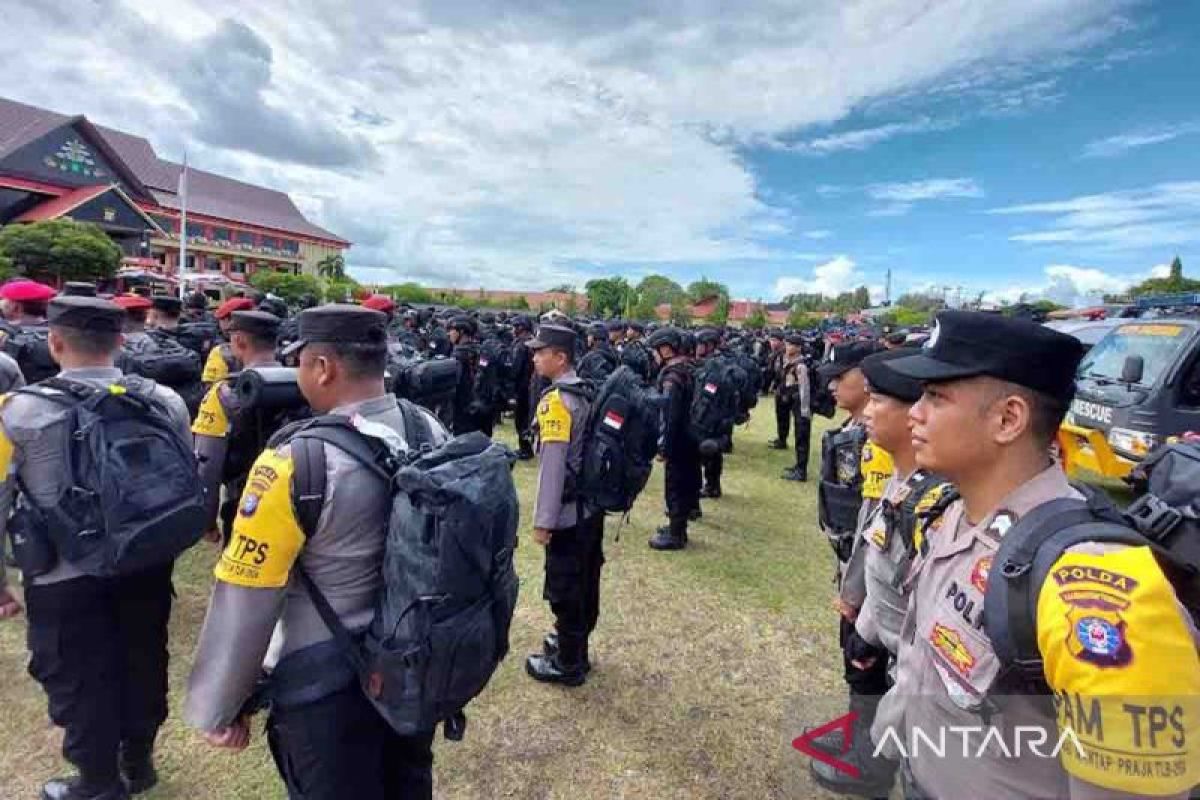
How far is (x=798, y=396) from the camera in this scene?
10156 millimetres

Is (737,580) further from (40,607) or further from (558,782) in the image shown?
(40,607)

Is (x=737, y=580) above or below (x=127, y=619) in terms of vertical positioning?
below

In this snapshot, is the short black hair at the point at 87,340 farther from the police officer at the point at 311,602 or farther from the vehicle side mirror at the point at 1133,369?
the vehicle side mirror at the point at 1133,369

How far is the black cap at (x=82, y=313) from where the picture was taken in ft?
8.61

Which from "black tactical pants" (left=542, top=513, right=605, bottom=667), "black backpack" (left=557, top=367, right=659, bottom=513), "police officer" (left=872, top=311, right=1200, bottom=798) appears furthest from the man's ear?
"black tactical pants" (left=542, top=513, right=605, bottom=667)

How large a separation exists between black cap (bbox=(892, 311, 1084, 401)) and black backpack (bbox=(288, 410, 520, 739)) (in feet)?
3.93

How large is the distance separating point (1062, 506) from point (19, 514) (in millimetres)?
3515

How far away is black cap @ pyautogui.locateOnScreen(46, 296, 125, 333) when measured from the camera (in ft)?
8.61

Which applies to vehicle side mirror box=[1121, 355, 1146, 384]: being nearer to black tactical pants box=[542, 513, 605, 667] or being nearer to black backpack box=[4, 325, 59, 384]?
black tactical pants box=[542, 513, 605, 667]

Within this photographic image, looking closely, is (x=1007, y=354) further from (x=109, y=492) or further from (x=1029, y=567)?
(x=109, y=492)

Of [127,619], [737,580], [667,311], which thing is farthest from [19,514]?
[667,311]

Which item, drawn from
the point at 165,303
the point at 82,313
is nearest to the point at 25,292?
the point at 165,303

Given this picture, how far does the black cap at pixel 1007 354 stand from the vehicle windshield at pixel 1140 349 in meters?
6.72

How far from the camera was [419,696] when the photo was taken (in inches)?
67.0
